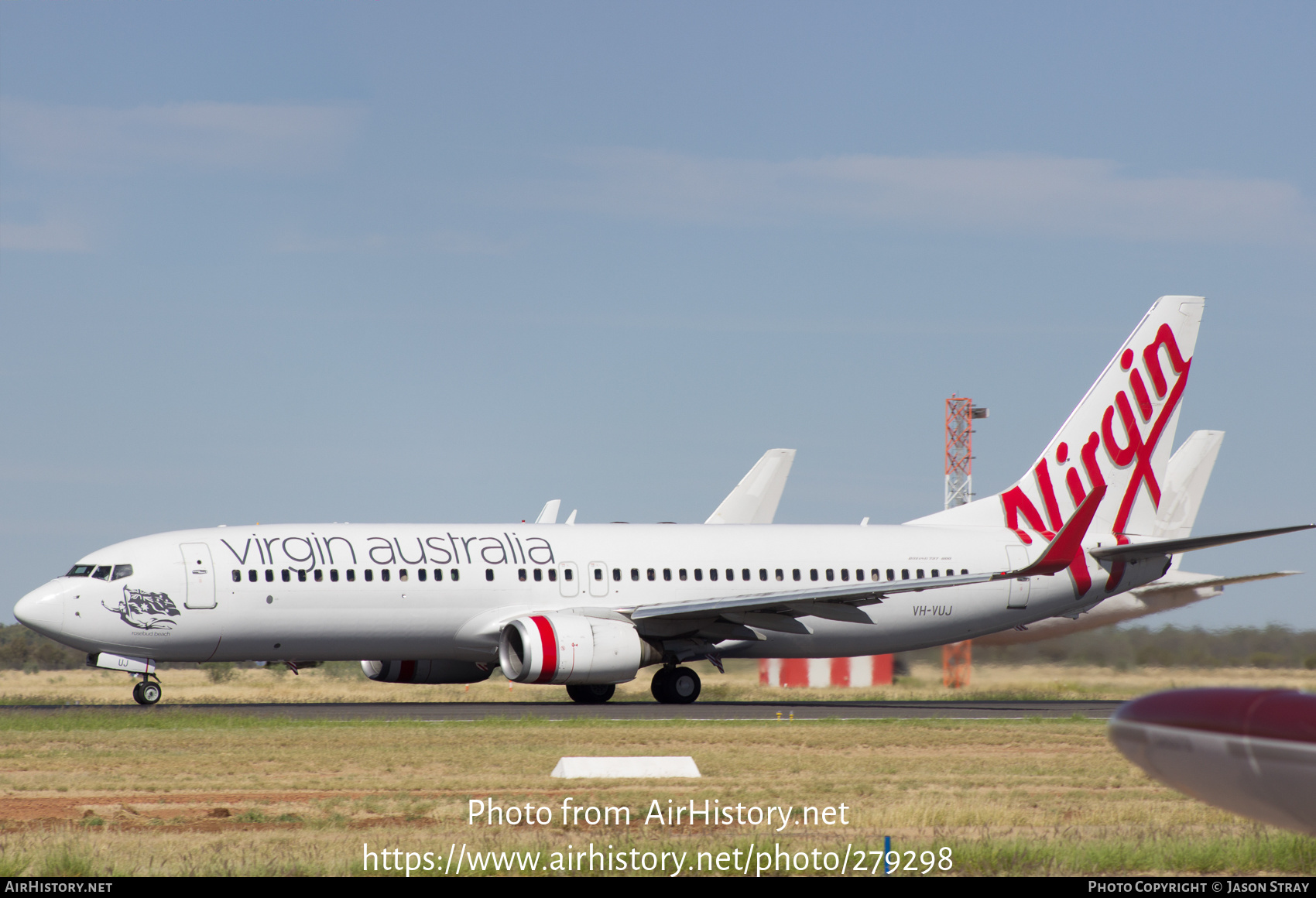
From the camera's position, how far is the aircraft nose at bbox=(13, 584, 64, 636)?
30656 millimetres

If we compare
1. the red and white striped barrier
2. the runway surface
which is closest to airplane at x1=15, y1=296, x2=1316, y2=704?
the runway surface

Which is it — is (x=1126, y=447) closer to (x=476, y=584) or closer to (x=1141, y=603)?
(x=1141, y=603)

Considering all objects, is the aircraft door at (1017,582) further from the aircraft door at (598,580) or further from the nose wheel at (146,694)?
the nose wheel at (146,694)

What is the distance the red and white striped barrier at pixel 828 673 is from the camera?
→ 43.6m

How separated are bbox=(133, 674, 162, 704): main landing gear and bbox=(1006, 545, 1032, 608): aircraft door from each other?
18551 millimetres

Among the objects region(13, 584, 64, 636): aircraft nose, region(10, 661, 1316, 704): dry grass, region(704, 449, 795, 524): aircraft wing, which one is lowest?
region(10, 661, 1316, 704): dry grass

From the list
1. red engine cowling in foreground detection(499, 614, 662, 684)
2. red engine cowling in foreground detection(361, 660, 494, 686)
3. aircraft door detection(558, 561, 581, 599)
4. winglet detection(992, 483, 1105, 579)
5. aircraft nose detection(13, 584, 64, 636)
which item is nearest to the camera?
aircraft nose detection(13, 584, 64, 636)

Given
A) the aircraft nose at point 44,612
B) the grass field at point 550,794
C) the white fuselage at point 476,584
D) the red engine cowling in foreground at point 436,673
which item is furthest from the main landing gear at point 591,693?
the aircraft nose at point 44,612

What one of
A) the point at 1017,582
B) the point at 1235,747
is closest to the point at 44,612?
the point at 1017,582

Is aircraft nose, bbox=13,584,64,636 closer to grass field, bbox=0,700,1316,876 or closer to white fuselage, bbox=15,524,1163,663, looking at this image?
white fuselage, bbox=15,524,1163,663

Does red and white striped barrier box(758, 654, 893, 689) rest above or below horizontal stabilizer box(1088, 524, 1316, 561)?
below

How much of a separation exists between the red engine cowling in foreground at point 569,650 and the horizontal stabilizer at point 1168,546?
11066 millimetres
